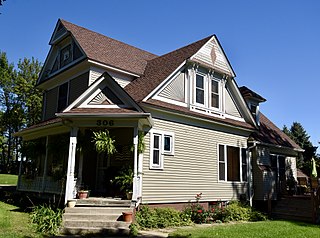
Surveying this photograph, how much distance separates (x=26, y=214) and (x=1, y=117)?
33014 mm

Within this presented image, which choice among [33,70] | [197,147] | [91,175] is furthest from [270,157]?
[33,70]

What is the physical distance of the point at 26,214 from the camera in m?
11.6

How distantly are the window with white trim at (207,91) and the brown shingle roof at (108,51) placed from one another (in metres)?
3.12

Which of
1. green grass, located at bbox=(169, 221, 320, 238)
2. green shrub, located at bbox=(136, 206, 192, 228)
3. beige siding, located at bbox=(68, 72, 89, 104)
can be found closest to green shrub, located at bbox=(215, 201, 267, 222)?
green shrub, located at bbox=(136, 206, 192, 228)

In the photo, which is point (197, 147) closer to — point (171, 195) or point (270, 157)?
point (171, 195)

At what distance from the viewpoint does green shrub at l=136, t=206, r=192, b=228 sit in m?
10.8

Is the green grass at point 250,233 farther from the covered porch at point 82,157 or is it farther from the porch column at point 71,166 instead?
the porch column at point 71,166

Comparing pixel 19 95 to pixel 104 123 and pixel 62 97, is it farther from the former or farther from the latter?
pixel 104 123

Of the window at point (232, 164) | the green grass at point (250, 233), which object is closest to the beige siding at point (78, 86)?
the window at point (232, 164)

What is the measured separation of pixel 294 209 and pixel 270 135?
221 inches

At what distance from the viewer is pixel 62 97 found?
16.3 metres

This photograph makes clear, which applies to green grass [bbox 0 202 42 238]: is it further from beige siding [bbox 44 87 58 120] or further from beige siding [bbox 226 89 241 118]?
beige siding [bbox 226 89 241 118]

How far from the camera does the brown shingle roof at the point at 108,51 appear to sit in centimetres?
1489

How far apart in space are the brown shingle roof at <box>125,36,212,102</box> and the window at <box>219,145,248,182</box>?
198 inches
